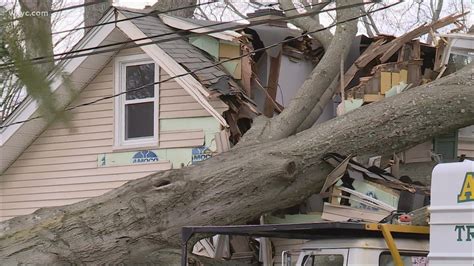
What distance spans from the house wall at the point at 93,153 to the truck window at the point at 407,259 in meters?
5.90

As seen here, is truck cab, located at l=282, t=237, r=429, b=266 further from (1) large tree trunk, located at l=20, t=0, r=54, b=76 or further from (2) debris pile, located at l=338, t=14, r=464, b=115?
(2) debris pile, located at l=338, t=14, r=464, b=115

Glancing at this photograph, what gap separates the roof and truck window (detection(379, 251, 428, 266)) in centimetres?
572

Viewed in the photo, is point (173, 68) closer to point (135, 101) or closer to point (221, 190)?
point (135, 101)

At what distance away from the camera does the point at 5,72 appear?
3.80 m

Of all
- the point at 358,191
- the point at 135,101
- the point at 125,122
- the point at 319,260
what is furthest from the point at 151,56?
the point at 319,260

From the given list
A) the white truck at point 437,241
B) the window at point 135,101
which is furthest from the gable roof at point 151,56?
the white truck at point 437,241

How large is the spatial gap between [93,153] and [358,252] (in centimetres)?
794

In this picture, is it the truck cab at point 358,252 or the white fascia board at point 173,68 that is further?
the white fascia board at point 173,68

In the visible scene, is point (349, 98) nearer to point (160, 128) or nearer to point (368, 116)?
point (368, 116)

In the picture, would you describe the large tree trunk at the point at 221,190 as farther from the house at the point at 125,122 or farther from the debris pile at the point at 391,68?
the house at the point at 125,122

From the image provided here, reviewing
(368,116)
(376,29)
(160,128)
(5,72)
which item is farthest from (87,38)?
(376,29)

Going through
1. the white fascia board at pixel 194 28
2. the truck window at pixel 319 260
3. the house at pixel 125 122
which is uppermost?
the white fascia board at pixel 194 28

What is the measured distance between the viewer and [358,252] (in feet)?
20.5

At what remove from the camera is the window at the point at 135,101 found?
43.0ft
